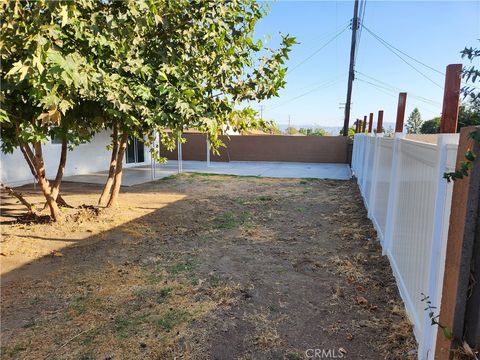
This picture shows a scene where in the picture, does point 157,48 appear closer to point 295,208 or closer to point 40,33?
point 40,33

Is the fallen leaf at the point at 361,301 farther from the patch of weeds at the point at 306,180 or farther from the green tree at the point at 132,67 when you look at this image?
the patch of weeds at the point at 306,180

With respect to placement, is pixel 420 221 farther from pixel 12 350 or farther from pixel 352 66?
pixel 352 66

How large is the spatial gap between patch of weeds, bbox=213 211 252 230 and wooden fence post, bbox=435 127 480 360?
4.34m

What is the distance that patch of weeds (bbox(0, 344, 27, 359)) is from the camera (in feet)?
7.96

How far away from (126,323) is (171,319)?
0.36 meters

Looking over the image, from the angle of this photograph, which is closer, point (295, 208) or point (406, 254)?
point (406, 254)

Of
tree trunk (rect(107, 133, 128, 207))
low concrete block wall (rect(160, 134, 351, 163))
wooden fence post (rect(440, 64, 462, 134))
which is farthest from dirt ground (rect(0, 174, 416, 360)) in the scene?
low concrete block wall (rect(160, 134, 351, 163))

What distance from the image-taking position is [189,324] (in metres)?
2.80

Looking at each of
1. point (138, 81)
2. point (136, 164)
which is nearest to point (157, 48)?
point (138, 81)

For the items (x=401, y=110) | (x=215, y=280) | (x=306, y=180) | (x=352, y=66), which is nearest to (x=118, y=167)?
(x=215, y=280)

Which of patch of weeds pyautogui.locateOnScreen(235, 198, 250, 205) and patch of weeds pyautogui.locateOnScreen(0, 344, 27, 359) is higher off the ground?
patch of weeds pyautogui.locateOnScreen(235, 198, 250, 205)

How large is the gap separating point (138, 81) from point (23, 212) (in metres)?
3.96

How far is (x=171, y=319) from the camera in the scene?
9.42 ft

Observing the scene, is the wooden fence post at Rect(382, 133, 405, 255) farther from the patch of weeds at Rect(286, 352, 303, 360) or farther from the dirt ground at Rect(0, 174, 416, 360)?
the patch of weeds at Rect(286, 352, 303, 360)
